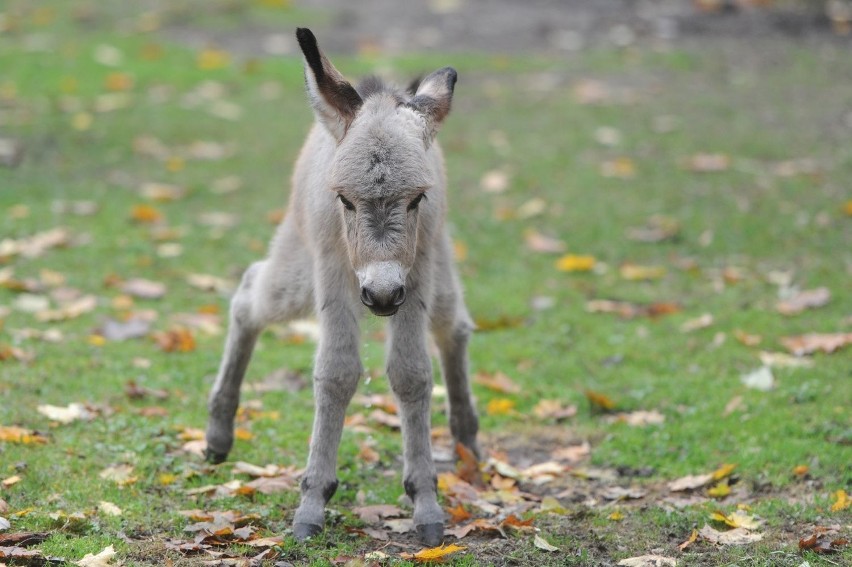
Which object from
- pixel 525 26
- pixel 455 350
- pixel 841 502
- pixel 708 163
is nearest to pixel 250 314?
pixel 455 350

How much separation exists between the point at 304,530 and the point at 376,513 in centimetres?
58

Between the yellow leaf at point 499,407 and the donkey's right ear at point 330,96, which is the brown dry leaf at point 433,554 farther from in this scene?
the yellow leaf at point 499,407

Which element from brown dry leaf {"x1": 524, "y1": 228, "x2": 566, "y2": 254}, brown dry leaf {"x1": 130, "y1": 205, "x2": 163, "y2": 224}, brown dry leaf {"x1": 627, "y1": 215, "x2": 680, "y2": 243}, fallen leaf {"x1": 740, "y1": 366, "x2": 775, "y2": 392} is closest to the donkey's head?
fallen leaf {"x1": 740, "y1": 366, "x2": 775, "y2": 392}

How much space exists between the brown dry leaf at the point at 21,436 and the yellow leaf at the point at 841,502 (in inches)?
176

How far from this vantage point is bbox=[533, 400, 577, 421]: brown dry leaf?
7.50 m

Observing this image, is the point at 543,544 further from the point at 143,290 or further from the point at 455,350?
the point at 143,290

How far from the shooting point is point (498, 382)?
7.89 metres

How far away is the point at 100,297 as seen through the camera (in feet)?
30.0

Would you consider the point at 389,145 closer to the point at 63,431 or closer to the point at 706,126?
the point at 63,431

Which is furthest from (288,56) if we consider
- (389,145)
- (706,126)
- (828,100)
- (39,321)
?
(389,145)

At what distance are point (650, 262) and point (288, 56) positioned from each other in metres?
8.86

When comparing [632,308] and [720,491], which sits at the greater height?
[632,308]

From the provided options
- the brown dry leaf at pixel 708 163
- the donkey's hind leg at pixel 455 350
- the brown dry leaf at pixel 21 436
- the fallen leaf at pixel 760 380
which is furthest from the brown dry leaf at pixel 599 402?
the brown dry leaf at pixel 708 163

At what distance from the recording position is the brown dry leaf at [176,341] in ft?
26.9
